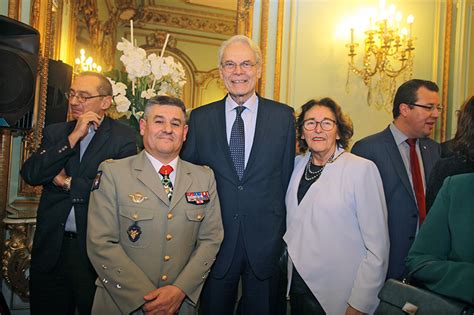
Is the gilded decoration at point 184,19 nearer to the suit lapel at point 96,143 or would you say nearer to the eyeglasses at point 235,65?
the eyeglasses at point 235,65

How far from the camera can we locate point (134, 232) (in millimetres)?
1801

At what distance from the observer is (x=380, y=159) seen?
244 cm

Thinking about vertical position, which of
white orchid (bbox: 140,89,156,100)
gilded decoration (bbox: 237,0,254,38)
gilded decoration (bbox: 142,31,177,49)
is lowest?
white orchid (bbox: 140,89,156,100)

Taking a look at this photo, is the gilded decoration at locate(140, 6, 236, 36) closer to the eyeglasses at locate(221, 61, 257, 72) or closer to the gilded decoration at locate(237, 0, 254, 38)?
the gilded decoration at locate(237, 0, 254, 38)

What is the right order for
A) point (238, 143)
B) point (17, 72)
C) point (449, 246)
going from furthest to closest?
point (17, 72) < point (238, 143) < point (449, 246)

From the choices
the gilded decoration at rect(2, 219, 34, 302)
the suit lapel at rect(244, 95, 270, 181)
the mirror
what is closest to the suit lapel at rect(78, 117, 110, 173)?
the suit lapel at rect(244, 95, 270, 181)

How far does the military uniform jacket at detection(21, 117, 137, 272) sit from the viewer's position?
6.76 ft

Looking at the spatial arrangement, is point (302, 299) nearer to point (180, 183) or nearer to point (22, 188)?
point (180, 183)

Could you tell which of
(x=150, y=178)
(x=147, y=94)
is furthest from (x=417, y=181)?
(x=147, y=94)

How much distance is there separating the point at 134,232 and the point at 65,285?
2.22 ft

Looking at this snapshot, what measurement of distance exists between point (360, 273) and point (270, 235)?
457mm

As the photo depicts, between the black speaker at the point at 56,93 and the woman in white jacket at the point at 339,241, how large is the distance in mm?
2043

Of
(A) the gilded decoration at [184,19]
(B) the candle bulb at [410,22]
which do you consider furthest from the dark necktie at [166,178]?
(B) the candle bulb at [410,22]

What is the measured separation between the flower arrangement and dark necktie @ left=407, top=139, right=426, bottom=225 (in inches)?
59.9
